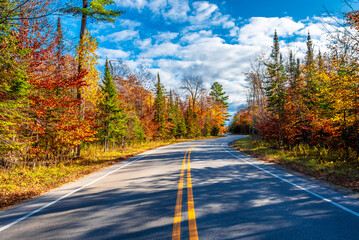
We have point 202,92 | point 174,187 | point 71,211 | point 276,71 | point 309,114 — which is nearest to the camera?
point 71,211

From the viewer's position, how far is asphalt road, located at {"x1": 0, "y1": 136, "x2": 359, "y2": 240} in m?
3.34

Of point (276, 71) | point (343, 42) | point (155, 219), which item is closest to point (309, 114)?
point (343, 42)

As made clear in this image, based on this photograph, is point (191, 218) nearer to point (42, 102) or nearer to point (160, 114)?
point (42, 102)

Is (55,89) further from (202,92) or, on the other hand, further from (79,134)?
(202,92)

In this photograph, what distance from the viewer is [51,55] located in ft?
32.3

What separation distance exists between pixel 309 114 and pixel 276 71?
38.4 feet

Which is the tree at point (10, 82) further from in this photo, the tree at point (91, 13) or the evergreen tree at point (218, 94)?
the evergreen tree at point (218, 94)

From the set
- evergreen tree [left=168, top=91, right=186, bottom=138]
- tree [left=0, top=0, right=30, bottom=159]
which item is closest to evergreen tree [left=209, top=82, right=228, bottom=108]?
evergreen tree [left=168, top=91, right=186, bottom=138]

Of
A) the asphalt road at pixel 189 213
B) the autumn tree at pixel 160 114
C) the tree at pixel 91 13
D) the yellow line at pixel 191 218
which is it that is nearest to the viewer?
the yellow line at pixel 191 218

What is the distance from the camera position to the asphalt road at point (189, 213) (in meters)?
3.34

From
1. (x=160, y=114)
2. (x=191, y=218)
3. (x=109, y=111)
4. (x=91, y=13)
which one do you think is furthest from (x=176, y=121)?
(x=191, y=218)

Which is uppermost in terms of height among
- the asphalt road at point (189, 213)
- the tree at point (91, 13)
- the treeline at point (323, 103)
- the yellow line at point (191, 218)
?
the tree at point (91, 13)

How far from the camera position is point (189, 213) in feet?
13.3

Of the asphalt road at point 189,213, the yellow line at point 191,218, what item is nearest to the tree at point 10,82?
the asphalt road at point 189,213
